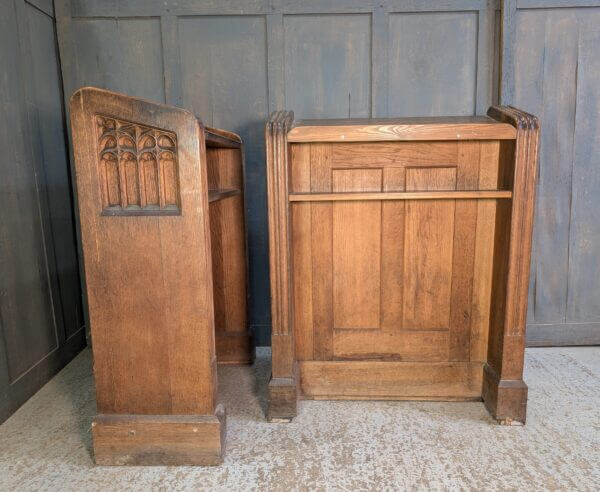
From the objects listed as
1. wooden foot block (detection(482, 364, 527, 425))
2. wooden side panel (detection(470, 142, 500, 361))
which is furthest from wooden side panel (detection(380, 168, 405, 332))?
wooden foot block (detection(482, 364, 527, 425))

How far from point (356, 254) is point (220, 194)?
65cm

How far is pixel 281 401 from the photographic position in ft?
6.72

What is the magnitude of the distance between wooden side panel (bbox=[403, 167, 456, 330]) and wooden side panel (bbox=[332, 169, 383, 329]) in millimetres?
134

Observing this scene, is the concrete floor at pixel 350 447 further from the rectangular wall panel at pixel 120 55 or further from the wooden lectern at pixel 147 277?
the rectangular wall panel at pixel 120 55

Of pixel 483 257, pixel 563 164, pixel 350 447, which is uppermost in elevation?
pixel 563 164

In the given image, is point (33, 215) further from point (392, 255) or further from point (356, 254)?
point (392, 255)

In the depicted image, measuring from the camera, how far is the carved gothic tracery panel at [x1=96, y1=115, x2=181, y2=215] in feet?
5.23

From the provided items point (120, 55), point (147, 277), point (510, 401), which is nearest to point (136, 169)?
point (147, 277)

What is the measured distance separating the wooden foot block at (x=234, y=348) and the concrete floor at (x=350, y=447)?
28 centimetres

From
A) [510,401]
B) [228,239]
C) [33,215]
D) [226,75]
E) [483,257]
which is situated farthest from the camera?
[226,75]

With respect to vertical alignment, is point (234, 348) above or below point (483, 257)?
below

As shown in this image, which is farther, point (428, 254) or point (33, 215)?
point (33, 215)

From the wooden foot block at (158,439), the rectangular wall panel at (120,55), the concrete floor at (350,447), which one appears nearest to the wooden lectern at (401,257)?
the concrete floor at (350,447)

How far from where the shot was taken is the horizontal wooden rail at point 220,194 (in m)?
1.91
